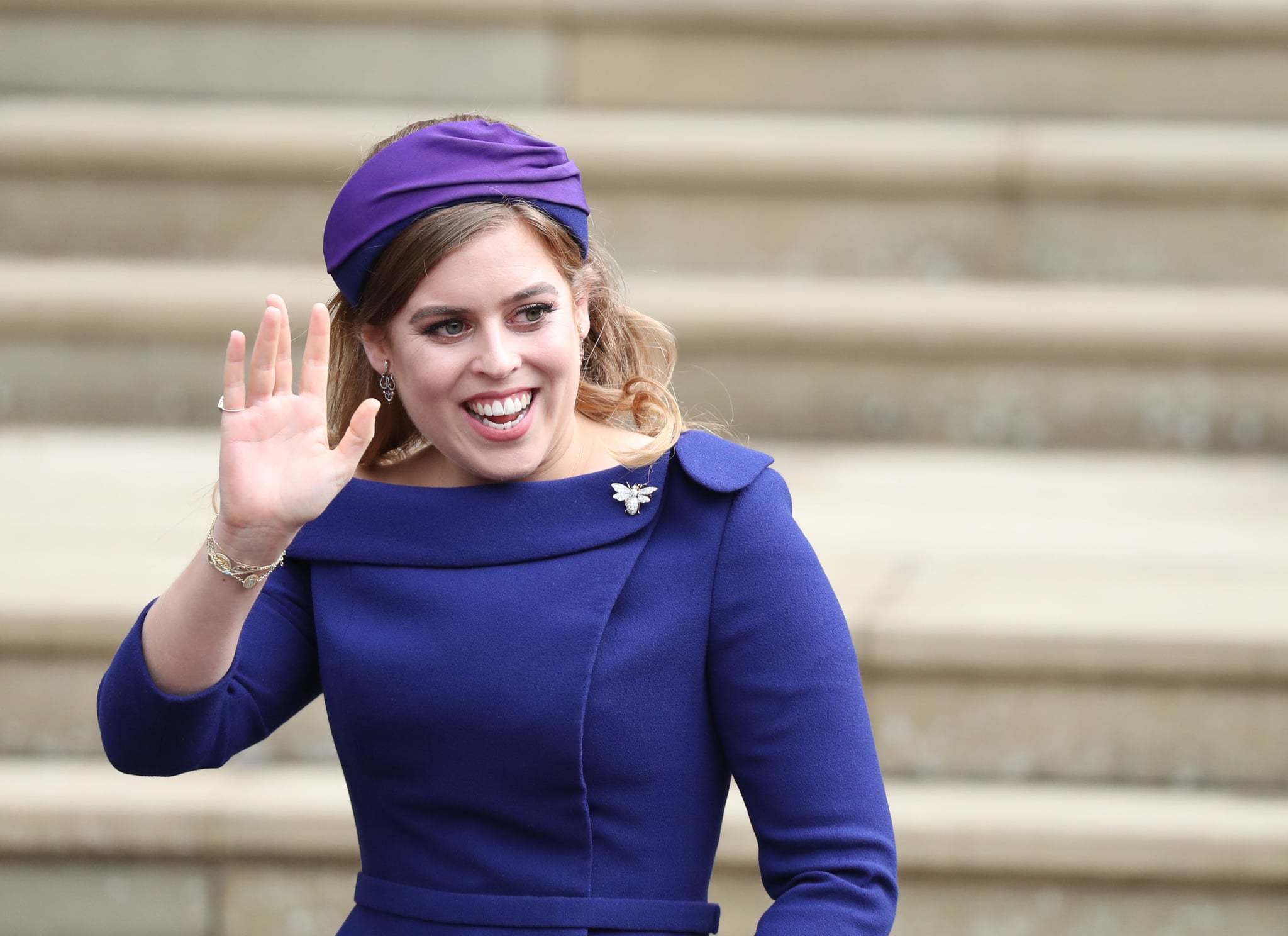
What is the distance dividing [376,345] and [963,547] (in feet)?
6.40

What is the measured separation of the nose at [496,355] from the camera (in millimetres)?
1496

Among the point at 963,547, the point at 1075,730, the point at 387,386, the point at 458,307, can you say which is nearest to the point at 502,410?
the point at 458,307

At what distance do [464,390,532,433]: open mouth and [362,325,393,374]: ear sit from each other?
0.40 feet

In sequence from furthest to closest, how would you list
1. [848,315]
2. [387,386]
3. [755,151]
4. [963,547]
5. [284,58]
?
[284,58], [755,151], [848,315], [963,547], [387,386]

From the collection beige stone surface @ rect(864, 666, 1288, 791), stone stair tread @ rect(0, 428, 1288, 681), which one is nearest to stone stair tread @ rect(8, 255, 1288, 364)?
stone stair tread @ rect(0, 428, 1288, 681)

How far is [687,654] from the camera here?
1.51 meters

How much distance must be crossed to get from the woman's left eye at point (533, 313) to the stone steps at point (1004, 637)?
4.49 feet

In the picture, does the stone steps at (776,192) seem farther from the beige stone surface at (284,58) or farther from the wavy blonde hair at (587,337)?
the wavy blonde hair at (587,337)

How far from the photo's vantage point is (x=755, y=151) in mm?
4148

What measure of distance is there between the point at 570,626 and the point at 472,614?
0.10 metres

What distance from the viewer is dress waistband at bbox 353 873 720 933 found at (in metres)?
1.49

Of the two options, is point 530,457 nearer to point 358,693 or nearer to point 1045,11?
point 358,693

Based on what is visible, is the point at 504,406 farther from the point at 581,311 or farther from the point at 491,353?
the point at 581,311

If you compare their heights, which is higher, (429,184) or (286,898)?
(429,184)
